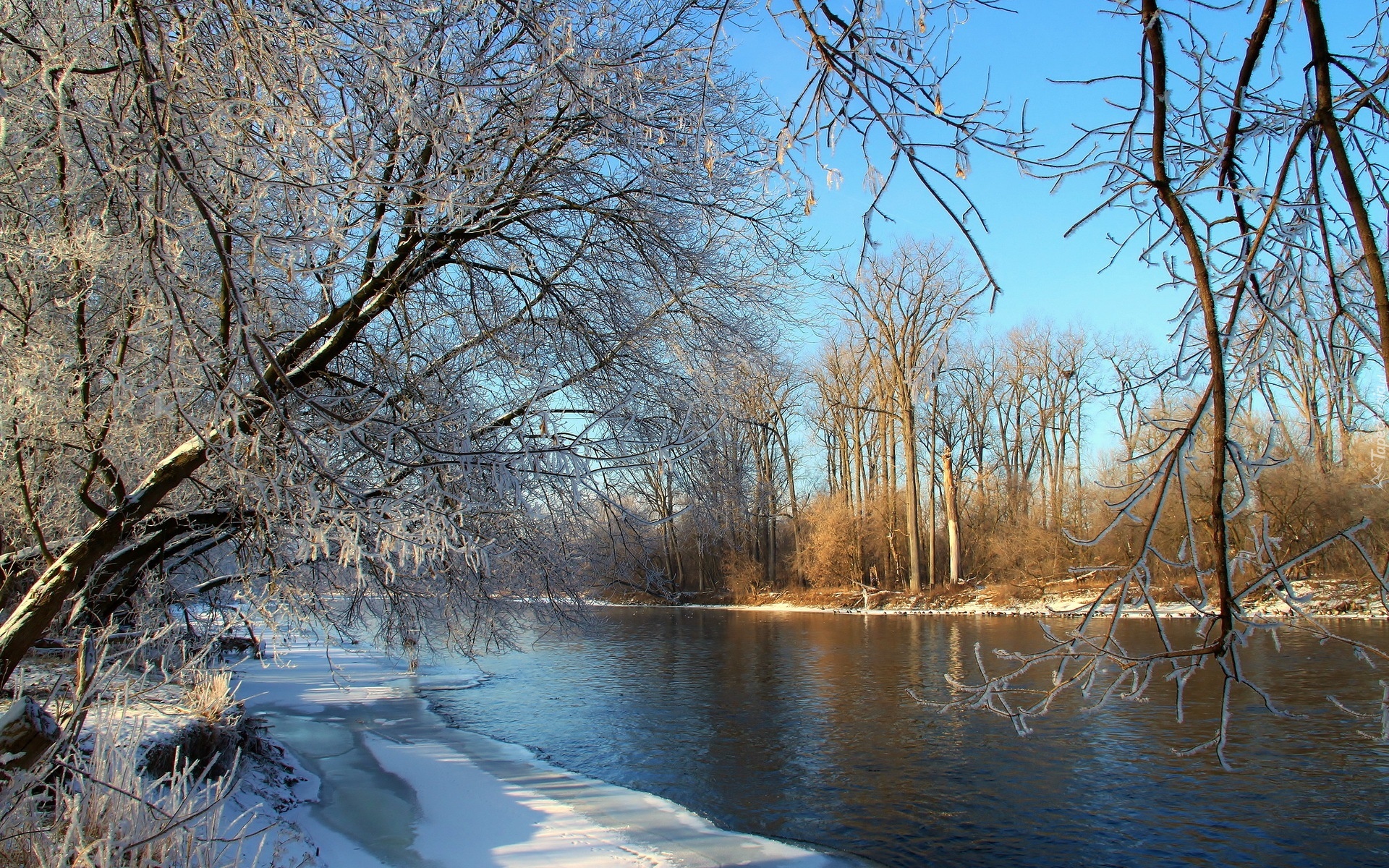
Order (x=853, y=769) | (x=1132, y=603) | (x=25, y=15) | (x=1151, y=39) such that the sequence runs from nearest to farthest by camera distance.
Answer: (x=1151, y=39), (x=1132, y=603), (x=25, y=15), (x=853, y=769)

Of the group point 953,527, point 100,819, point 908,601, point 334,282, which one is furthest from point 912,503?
point 100,819

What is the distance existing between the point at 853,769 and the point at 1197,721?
4922 mm

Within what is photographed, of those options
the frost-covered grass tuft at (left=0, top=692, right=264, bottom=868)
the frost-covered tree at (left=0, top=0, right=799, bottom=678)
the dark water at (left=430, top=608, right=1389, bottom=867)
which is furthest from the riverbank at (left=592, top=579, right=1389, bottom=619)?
the frost-covered grass tuft at (left=0, top=692, right=264, bottom=868)

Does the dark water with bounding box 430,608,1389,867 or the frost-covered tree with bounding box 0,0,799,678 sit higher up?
the frost-covered tree with bounding box 0,0,799,678

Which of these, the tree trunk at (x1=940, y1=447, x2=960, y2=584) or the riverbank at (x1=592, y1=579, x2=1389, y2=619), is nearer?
the riverbank at (x1=592, y1=579, x2=1389, y2=619)

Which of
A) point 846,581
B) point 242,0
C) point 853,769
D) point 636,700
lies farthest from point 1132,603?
point 846,581

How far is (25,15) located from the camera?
3.68m

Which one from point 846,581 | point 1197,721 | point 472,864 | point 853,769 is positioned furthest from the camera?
point 846,581

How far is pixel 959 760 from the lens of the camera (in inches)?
382

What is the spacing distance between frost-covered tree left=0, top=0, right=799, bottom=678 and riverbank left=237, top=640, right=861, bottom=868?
174 cm

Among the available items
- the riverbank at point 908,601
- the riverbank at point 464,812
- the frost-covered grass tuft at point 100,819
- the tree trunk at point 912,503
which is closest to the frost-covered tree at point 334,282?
the frost-covered grass tuft at point 100,819

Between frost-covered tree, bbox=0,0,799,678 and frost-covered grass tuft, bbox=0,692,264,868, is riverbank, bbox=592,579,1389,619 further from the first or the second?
frost-covered grass tuft, bbox=0,692,264,868

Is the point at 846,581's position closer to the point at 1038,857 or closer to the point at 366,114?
the point at 1038,857

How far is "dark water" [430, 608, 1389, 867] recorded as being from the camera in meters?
7.20
